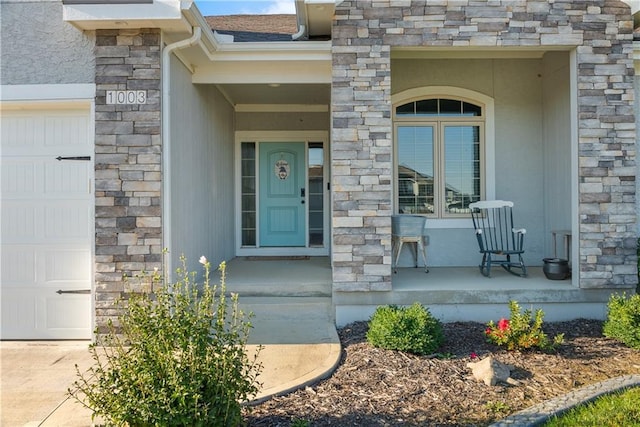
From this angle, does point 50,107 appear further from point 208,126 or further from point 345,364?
point 345,364

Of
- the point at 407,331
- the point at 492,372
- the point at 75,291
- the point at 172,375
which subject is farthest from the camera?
the point at 75,291

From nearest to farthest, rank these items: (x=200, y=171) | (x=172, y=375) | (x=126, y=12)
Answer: (x=172, y=375) → (x=126, y=12) → (x=200, y=171)

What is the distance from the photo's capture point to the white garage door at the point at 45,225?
5.03 metres

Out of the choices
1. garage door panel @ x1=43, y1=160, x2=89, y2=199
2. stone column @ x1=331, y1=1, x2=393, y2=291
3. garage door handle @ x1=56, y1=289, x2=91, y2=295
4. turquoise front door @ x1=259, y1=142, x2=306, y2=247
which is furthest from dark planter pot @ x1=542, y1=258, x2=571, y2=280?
garage door panel @ x1=43, y1=160, x2=89, y2=199

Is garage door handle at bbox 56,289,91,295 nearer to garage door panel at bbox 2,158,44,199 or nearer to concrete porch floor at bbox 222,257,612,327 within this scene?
garage door panel at bbox 2,158,44,199

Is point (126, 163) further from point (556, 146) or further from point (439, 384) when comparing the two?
point (556, 146)

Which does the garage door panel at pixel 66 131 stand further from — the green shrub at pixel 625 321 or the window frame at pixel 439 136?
the green shrub at pixel 625 321

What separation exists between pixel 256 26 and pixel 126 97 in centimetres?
509

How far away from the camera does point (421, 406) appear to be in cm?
335

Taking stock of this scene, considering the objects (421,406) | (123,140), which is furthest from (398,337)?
(123,140)

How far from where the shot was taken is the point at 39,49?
16.0 feet

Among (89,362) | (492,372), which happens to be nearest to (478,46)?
(492,372)

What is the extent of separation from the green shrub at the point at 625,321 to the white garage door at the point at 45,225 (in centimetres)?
532

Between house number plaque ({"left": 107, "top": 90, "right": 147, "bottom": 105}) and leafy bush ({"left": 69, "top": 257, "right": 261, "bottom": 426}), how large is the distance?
2.68m
